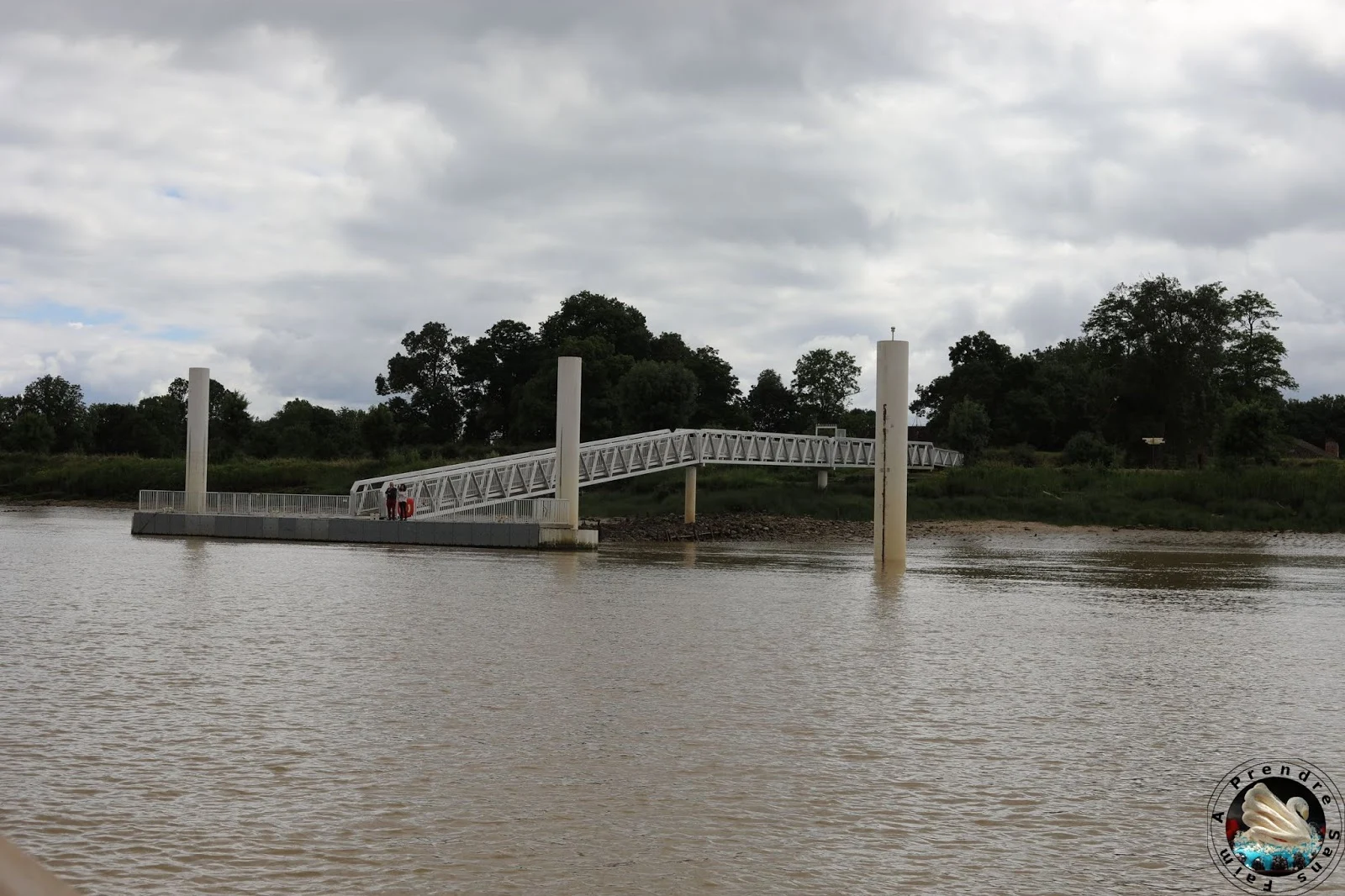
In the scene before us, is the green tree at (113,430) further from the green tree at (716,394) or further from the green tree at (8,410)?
the green tree at (716,394)

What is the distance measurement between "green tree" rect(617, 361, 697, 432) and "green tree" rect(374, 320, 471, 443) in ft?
78.1

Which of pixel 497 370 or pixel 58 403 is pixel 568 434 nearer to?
pixel 497 370

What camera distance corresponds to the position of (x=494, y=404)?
91.8 meters

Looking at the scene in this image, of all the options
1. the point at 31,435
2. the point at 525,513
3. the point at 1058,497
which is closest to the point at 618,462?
the point at 525,513

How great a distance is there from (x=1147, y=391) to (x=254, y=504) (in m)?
49.4

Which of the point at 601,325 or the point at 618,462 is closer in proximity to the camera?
the point at 618,462

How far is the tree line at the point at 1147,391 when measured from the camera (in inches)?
2677

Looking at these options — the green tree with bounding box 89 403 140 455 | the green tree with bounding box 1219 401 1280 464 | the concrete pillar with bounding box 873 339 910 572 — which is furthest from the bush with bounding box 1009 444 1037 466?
the green tree with bounding box 89 403 140 455

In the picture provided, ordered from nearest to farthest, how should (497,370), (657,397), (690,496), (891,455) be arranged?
(891,455) < (690,496) < (657,397) < (497,370)

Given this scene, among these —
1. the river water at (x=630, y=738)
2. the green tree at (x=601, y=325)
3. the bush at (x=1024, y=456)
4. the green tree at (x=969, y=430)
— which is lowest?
the river water at (x=630, y=738)

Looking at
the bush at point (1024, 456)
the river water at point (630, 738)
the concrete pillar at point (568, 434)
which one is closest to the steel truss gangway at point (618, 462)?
the concrete pillar at point (568, 434)

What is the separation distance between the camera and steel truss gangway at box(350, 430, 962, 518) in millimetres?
39438

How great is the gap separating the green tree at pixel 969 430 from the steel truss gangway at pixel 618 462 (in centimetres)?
80

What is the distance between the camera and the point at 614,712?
34.7ft
